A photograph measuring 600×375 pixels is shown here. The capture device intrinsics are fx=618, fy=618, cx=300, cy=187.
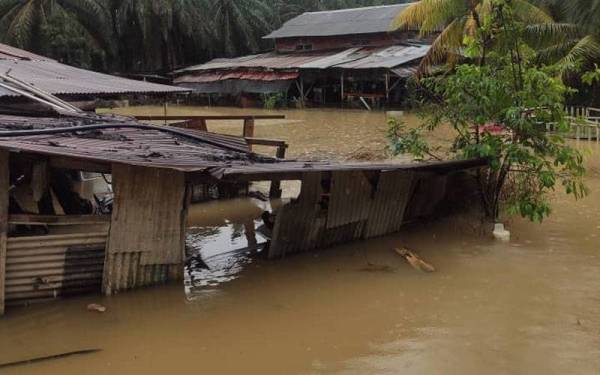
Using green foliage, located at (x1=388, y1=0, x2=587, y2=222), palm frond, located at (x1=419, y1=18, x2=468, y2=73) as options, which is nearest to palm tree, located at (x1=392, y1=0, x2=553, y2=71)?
palm frond, located at (x1=419, y1=18, x2=468, y2=73)

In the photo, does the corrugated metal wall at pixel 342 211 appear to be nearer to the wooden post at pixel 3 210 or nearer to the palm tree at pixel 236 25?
the wooden post at pixel 3 210

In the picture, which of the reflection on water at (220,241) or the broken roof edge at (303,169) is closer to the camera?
the broken roof edge at (303,169)

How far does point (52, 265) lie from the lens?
629cm

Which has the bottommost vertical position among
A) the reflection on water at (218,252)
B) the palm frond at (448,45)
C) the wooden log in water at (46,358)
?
the wooden log in water at (46,358)

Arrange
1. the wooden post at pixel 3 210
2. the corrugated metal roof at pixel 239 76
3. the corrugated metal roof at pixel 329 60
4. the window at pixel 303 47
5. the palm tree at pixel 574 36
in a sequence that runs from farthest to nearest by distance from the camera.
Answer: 1. the window at pixel 303 47
2. the corrugated metal roof at pixel 239 76
3. the corrugated metal roof at pixel 329 60
4. the palm tree at pixel 574 36
5. the wooden post at pixel 3 210

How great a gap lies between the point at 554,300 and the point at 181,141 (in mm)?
4578

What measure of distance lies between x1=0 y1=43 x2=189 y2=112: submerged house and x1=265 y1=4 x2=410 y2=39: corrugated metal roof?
2107cm

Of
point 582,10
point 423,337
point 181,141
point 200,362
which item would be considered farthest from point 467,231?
point 582,10

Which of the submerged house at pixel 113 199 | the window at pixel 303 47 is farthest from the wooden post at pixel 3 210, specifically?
the window at pixel 303 47

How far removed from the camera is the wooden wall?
641cm

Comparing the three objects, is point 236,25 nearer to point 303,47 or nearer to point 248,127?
point 303,47

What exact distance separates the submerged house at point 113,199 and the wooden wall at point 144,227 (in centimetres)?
1

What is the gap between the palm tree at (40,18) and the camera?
32344 millimetres

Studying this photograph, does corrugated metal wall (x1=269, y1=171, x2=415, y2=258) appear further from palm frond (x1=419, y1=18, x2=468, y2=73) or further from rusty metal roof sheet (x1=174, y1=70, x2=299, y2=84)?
rusty metal roof sheet (x1=174, y1=70, x2=299, y2=84)
